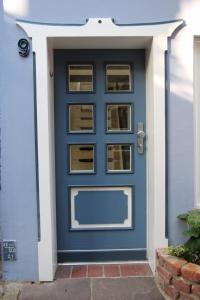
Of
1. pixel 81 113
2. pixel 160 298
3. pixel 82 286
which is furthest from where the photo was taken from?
pixel 81 113

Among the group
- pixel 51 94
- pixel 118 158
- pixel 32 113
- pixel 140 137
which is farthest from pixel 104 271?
pixel 51 94

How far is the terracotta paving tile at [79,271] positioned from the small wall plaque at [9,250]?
0.53 meters

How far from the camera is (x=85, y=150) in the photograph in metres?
3.25

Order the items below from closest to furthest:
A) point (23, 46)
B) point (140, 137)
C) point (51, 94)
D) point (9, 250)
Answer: point (23, 46) < point (9, 250) < point (51, 94) < point (140, 137)

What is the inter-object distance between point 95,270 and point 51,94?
62.5 inches

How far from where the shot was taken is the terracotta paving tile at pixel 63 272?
3061 mm

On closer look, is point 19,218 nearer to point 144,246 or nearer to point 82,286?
point 82,286

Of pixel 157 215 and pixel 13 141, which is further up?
pixel 13 141

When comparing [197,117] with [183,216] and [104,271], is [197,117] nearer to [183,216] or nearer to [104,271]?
[183,216]

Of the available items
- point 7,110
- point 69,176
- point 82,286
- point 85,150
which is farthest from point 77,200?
point 7,110

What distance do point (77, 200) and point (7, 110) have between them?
102 cm

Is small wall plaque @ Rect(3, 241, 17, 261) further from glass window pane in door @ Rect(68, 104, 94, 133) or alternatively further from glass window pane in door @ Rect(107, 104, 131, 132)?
glass window pane in door @ Rect(107, 104, 131, 132)

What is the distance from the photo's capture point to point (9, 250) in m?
2.94

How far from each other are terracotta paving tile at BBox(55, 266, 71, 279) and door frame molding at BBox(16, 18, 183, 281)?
0.10 m
